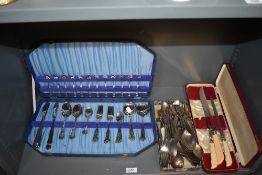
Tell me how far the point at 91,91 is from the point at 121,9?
1.72 feet

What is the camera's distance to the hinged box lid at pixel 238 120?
789 mm

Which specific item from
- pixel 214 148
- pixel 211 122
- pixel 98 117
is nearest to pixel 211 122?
pixel 211 122

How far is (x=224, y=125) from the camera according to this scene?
94 cm

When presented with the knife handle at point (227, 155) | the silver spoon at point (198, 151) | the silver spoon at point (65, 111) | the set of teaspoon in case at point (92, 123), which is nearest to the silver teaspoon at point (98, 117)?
the set of teaspoon in case at point (92, 123)

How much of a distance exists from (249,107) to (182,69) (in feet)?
1.02

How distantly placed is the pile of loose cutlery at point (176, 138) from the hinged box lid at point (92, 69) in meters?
0.12

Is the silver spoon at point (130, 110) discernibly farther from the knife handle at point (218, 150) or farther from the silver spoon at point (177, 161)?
the knife handle at point (218, 150)

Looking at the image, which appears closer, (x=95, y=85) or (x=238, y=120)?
(x=238, y=120)

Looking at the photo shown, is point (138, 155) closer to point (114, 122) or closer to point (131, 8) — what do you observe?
point (114, 122)

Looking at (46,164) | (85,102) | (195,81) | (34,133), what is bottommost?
(46,164)

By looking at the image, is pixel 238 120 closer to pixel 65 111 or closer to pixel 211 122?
pixel 211 122

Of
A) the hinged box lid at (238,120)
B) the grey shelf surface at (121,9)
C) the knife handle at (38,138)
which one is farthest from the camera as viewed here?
the knife handle at (38,138)

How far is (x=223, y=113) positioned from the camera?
0.98 m

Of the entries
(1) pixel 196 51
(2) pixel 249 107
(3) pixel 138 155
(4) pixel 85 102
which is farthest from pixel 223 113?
(4) pixel 85 102
